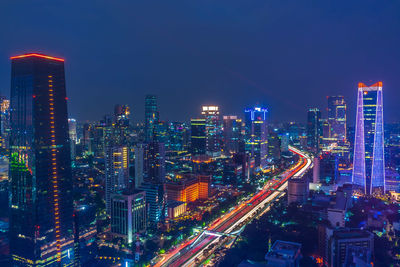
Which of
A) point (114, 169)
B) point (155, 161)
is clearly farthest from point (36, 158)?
point (155, 161)

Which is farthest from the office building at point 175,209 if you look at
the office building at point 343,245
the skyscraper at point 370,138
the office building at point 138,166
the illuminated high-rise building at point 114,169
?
the skyscraper at point 370,138

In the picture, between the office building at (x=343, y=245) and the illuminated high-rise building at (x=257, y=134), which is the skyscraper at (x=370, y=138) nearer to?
the office building at (x=343, y=245)

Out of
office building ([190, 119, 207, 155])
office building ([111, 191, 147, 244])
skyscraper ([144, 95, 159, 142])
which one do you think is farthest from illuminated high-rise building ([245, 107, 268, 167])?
office building ([111, 191, 147, 244])

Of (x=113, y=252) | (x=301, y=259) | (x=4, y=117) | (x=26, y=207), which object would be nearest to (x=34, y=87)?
(x=26, y=207)

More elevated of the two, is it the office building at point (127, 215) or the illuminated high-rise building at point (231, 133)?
the illuminated high-rise building at point (231, 133)

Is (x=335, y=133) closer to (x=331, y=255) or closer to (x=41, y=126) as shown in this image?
(x=331, y=255)

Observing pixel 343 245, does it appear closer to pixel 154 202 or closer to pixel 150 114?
pixel 154 202

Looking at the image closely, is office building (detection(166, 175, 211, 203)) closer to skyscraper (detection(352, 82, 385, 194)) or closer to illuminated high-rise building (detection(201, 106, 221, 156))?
skyscraper (detection(352, 82, 385, 194))
